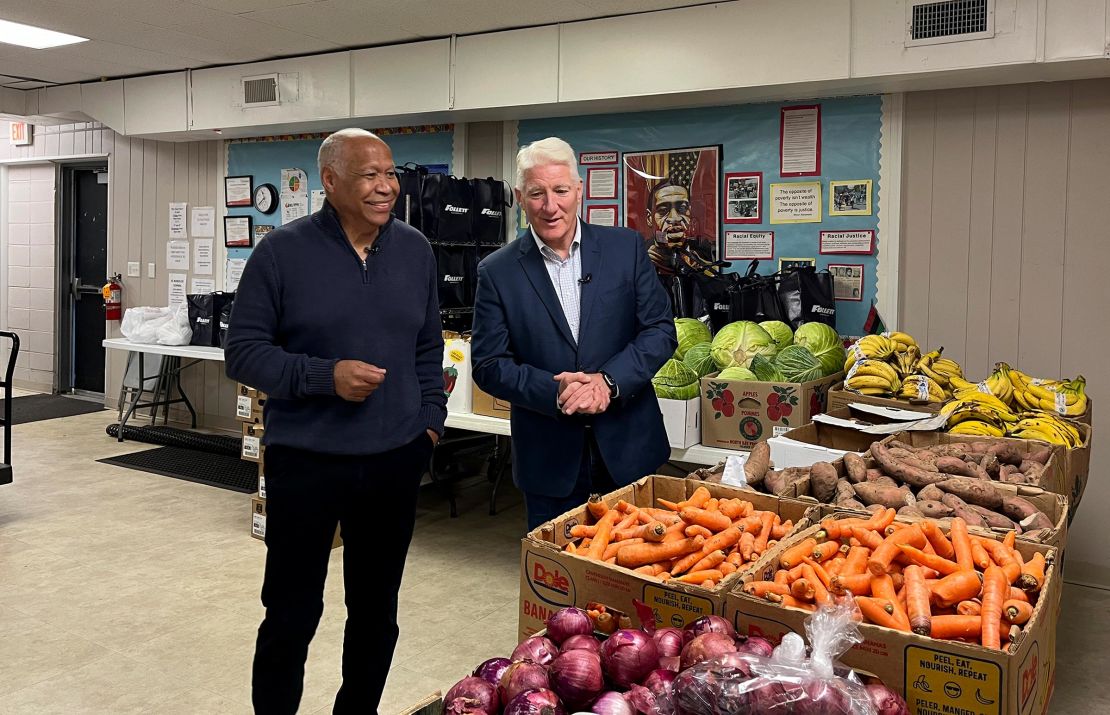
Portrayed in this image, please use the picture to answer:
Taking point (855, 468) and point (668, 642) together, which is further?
point (855, 468)

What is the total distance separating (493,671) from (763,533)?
824mm

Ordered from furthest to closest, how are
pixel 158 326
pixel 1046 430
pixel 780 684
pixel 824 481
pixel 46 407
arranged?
pixel 46 407 < pixel 158 326 < pixel 1046 430 < pixel 824 481 < pixel 780 684

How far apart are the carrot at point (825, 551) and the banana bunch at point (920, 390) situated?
1859mm

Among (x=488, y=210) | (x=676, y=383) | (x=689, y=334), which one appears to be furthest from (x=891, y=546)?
(x=488, y=210)

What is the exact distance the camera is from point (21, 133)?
9.30 m

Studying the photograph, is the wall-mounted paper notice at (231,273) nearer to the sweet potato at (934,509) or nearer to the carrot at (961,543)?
the sweet potato at (934,509)

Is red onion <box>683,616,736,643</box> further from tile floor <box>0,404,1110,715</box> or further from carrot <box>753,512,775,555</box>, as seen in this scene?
tile floor <box>0,404,1110,715</box>

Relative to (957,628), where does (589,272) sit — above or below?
above

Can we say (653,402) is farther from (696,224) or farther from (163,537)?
(163,537)

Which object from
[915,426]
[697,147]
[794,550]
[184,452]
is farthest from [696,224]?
[184,452]

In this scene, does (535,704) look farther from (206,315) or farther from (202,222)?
(202,222)

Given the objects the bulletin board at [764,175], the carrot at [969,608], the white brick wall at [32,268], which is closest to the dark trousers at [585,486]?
the carrot at [969,608]

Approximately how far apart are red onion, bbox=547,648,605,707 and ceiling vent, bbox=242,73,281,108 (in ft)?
19.6

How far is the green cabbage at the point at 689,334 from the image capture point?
14.2 ft
